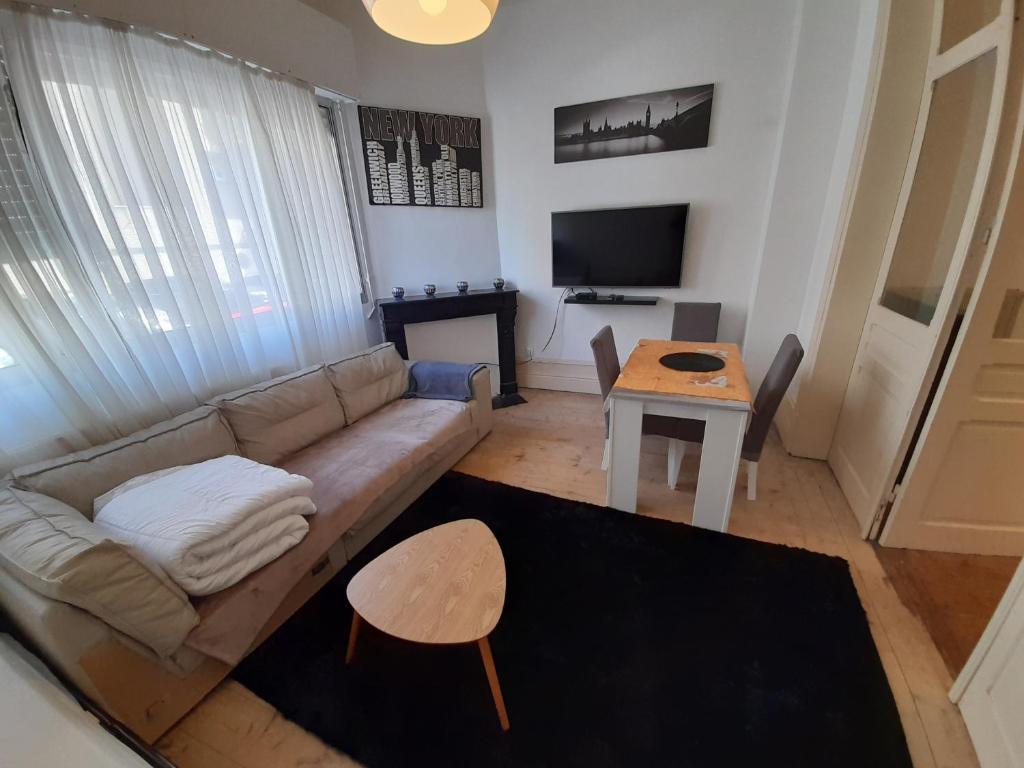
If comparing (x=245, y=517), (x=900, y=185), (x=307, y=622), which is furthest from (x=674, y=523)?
(x=900, y=185)

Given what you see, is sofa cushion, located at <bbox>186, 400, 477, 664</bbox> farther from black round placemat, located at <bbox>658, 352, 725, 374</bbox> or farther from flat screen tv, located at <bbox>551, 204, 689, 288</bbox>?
flat screen tv, located at <bbox>551, 204, 689, 288</bbox>

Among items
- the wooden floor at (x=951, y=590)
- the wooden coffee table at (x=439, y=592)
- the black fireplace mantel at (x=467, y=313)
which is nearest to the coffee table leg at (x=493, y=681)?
the wooden coffee table at (x=439, y=592)

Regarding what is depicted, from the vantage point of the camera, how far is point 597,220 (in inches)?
125

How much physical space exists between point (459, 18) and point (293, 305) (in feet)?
5.86

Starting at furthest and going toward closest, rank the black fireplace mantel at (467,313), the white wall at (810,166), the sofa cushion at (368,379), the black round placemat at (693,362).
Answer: the black fireplace mantel at (467,313), the sofa cushion at (368,379), the white wall at (810,166), the black round placemat at (693,362)

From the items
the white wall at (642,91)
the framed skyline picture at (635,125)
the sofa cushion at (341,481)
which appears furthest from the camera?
the framed skyline picture at (635,125)

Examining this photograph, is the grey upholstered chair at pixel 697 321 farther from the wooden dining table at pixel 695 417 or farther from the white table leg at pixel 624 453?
the white table leg at pixel 624 453

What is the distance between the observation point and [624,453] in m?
1.98

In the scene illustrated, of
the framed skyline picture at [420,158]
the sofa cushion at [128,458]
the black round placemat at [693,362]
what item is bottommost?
the sofa cushion at [128,458]

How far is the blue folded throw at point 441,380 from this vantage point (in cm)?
268

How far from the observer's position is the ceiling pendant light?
3.84 feet

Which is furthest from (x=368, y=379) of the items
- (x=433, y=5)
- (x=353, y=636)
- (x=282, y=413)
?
(x=433, y=5)

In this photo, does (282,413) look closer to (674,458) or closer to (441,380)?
(441,380)

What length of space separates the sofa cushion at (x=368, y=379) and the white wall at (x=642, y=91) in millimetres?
1575
